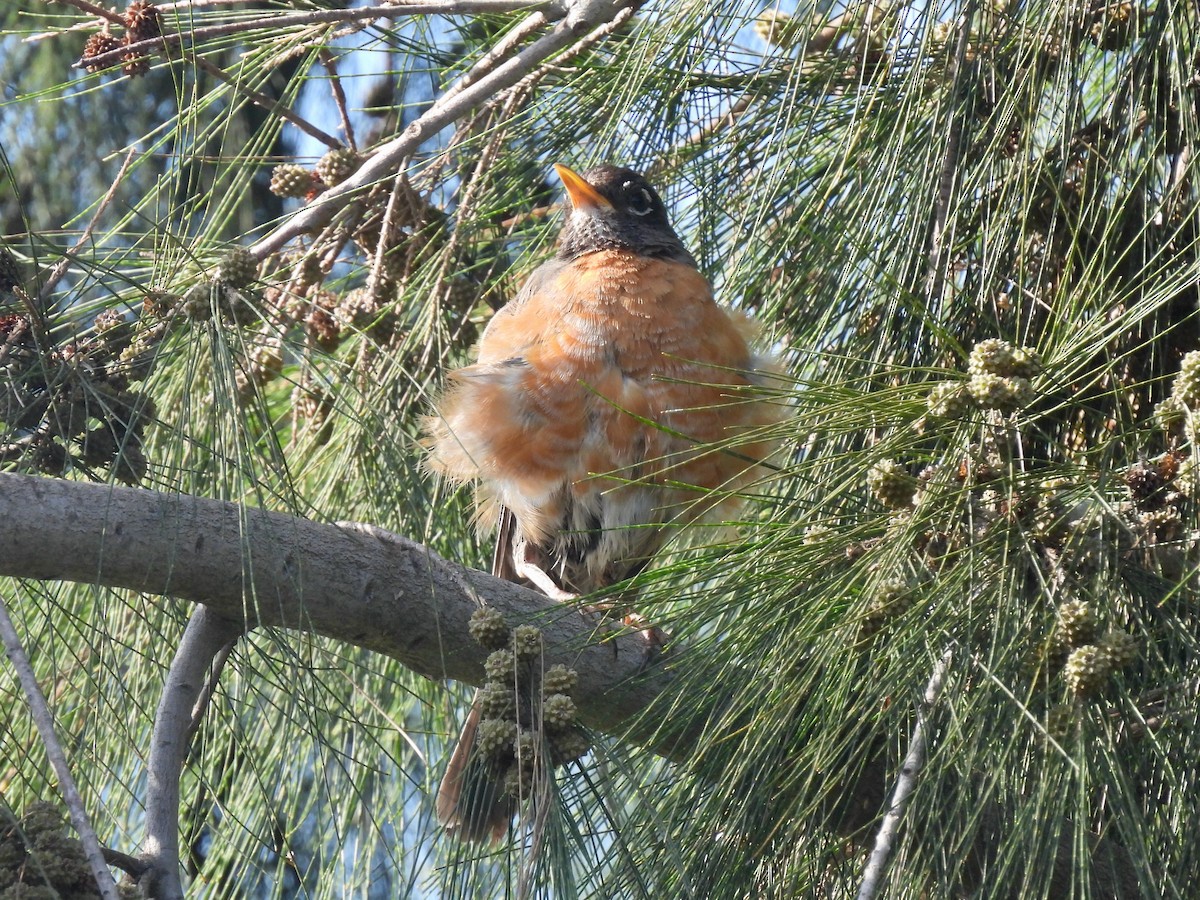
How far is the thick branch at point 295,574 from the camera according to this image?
6.22 feet

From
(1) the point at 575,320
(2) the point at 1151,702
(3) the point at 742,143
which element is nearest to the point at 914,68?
(3) the point at 742,143

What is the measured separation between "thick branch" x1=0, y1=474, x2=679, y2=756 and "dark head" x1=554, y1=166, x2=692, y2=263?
1.46 m

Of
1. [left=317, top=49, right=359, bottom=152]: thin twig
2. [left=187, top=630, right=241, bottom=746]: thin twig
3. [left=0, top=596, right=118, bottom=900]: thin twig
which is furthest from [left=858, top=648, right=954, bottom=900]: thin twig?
[left=317, top=49, right=359, bottom=152]: thin twig

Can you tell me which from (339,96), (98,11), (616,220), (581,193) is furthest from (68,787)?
(616,220)

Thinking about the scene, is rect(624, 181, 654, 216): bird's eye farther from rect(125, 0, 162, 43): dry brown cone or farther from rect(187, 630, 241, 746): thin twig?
rect(187, 630, 241, 746): thin twig

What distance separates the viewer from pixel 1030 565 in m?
1.70

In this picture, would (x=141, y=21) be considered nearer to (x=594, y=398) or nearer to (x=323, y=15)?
(x=323, y=15)

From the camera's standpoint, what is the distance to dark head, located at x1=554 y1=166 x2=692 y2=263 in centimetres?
360

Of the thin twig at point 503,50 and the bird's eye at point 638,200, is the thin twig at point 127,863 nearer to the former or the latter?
the thin twig at point 503,50

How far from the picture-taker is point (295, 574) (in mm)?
2080

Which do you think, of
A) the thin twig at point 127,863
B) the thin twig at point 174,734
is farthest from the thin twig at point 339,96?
the thin twig at point 127,863

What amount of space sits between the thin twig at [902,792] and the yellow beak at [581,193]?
6.60 feet

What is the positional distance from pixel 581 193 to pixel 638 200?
22cm

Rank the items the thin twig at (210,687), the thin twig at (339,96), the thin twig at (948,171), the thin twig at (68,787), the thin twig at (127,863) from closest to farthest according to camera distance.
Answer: the thin twig at (68,787) → the thin twig at (127,863) → the thin twig at (210,687) → the thin twig at (948,171) → the thin twig at (339,96)
